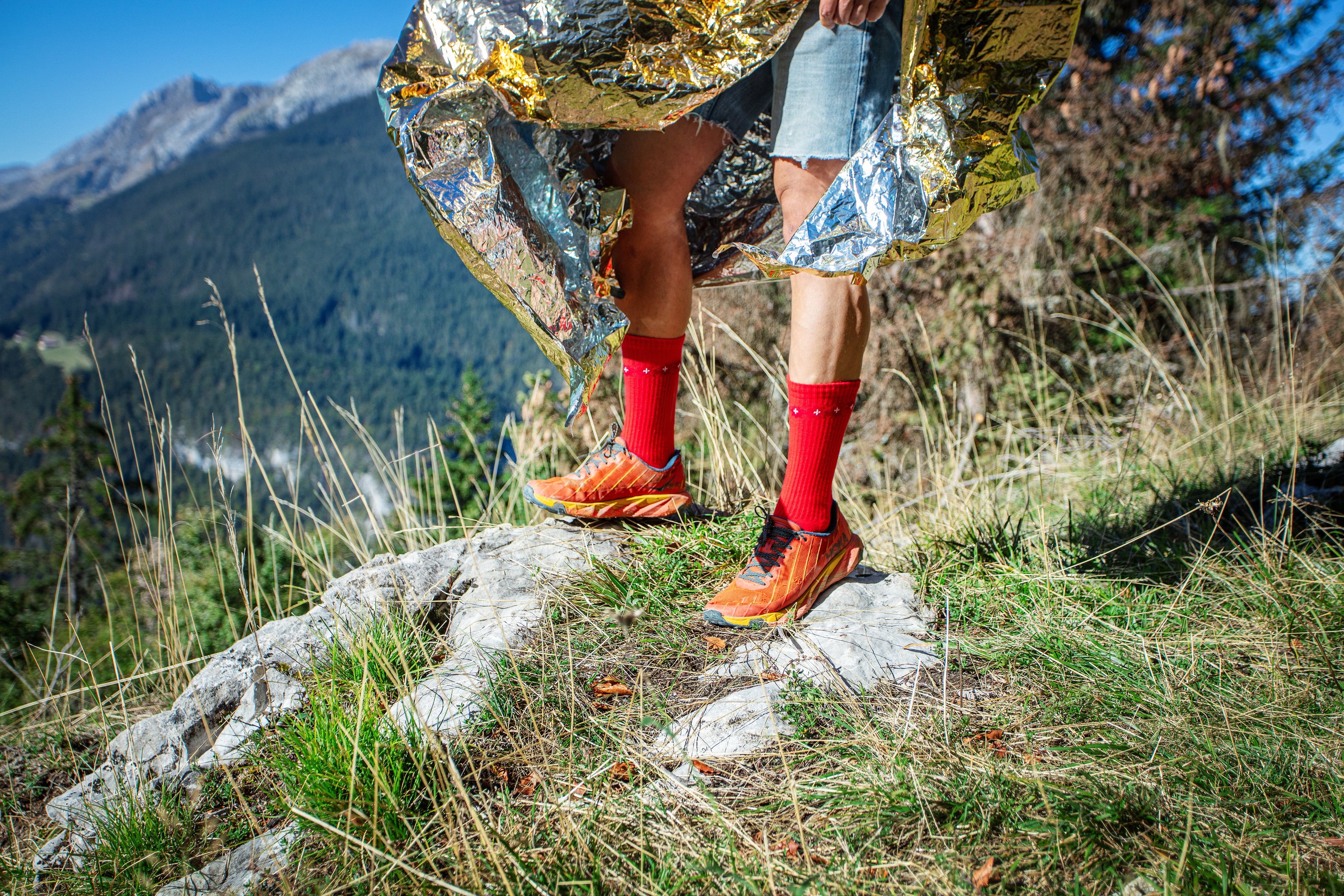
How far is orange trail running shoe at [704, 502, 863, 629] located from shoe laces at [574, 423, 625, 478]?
1.42ft

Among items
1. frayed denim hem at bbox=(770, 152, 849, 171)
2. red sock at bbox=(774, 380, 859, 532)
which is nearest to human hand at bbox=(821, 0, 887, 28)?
frayed denim hem at bbox=(770, 152, 849, 171)

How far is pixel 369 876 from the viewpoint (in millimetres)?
851

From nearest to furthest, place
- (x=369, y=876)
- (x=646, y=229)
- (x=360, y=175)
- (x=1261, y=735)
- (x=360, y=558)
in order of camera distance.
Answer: (x=369, y=876)
(x=1261, y=735)
(x=646, y=229)
(x=360, y=558)
(x=360, y=175)

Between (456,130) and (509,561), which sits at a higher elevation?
(456,130)

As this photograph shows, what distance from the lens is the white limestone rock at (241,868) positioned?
3.08 feet

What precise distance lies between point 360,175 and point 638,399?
133 m

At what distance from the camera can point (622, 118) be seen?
124 centimetres

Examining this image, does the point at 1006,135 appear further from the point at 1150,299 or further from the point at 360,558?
the point at 1150,299

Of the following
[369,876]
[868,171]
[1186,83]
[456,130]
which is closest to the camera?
[369,876]

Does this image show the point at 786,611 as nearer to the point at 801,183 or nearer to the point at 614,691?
the point at 614,691

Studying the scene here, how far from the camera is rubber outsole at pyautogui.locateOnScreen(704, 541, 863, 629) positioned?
127cm

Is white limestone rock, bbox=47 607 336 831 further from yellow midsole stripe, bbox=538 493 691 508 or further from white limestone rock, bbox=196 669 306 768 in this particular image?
yellow midsole stripe, bbox=538 493 691 508

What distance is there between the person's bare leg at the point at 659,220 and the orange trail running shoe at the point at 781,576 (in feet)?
1.68

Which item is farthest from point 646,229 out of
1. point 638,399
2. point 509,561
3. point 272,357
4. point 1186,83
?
point 272,357
